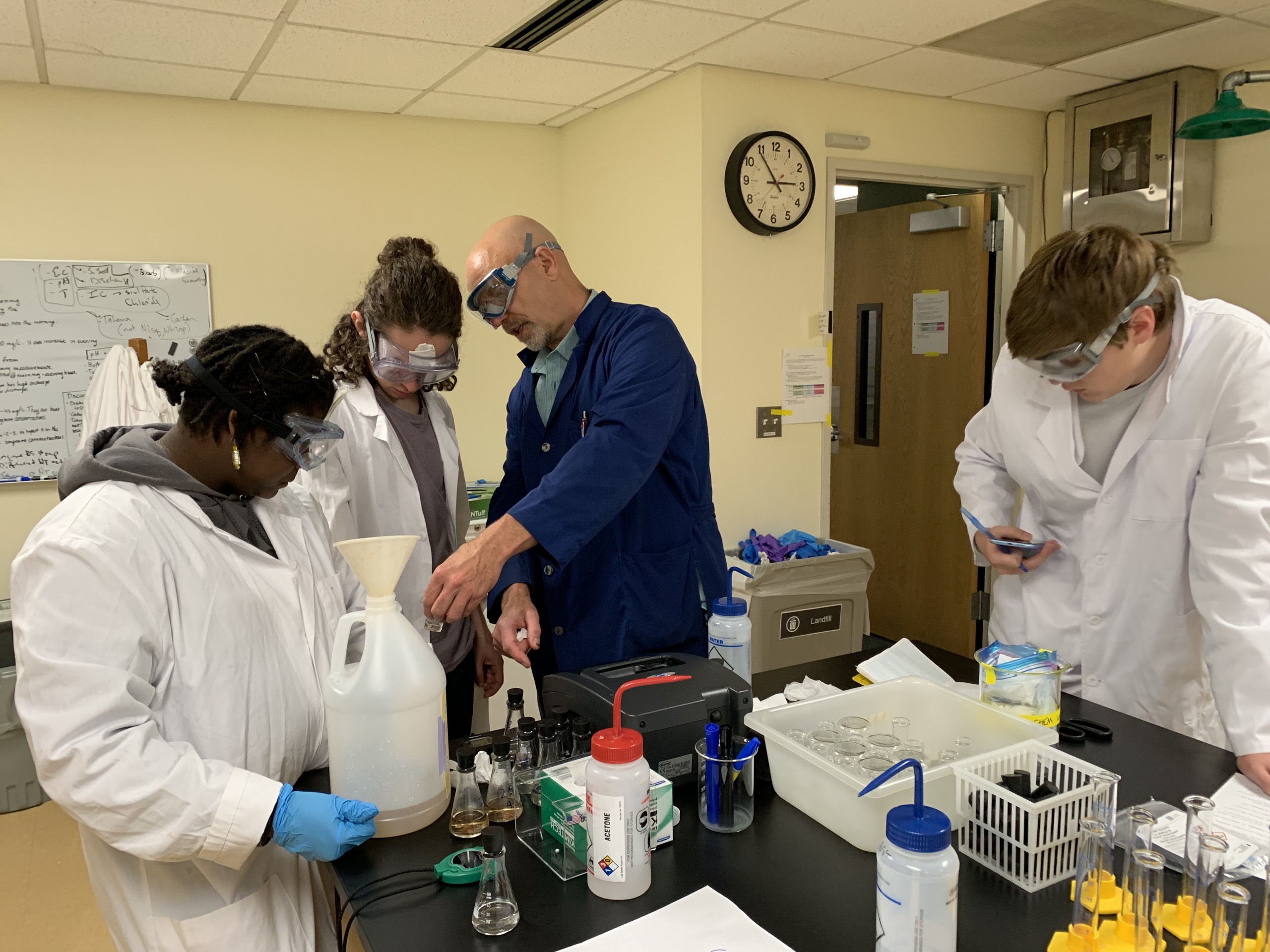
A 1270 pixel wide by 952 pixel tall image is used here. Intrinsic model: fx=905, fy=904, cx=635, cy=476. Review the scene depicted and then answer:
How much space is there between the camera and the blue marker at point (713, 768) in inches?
47.3

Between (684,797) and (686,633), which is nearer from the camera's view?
(684,797)

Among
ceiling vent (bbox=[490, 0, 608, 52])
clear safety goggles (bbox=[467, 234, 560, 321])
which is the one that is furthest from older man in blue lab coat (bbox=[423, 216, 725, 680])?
ceiling vent (bbox=[490, 0, 608, 52])

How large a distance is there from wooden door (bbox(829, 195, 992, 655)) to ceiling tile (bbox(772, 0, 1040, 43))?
50.7 inches

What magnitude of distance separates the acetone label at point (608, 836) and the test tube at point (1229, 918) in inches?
24.4

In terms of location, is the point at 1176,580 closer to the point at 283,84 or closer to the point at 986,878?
the point at 986,878

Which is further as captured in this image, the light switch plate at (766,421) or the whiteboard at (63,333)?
the light switch plate at (766,421)

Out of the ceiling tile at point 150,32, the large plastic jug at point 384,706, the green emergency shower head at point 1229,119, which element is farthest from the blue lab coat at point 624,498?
the green emergency shower head at point 1229,119

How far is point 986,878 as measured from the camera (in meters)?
1.10

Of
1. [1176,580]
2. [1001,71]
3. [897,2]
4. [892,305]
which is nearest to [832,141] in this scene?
[1001,71]

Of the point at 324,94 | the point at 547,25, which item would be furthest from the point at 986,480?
the point at 324,94

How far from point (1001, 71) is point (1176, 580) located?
2.38 meters

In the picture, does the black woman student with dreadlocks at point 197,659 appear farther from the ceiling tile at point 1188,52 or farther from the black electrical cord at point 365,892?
the ceiling tile at point 1188,52

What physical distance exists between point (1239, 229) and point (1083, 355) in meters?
2.30

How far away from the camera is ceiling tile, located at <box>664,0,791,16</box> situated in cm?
260
